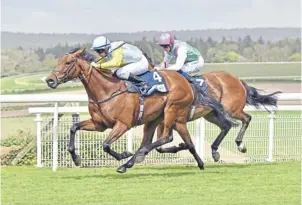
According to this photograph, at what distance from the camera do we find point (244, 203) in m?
6.79

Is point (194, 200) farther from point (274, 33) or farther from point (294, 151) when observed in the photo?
point (274, 33)

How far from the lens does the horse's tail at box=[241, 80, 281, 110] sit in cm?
1066

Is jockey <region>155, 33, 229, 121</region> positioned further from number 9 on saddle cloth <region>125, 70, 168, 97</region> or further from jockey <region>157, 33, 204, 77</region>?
number 9 on saddle cloth <region>125, 70, 168, 97</region>

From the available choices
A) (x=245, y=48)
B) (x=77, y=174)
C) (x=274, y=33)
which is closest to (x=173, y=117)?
(x=77, y=174)

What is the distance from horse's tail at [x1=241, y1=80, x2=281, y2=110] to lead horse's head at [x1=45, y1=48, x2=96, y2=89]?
2696mm

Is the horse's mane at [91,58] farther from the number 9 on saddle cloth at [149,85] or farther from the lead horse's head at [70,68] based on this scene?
the number 9 on saddle cloth at [149,85]

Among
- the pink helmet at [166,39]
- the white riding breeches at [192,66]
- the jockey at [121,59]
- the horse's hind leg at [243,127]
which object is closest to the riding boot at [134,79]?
the jockey at [121,59]

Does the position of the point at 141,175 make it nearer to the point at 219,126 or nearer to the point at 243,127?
the point at 219,126

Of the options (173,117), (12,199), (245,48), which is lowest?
(12,199)

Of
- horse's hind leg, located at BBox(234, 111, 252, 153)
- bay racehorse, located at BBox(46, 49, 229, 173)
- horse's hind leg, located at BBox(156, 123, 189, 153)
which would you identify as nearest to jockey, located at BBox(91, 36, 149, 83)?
bay racehorse, located at BBox(46, 49, 229, 173)

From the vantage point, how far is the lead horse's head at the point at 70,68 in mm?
8484

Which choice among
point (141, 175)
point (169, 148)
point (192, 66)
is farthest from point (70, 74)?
point (192, 66)

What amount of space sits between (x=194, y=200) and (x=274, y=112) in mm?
4230

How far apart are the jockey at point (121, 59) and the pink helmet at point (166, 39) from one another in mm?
550
